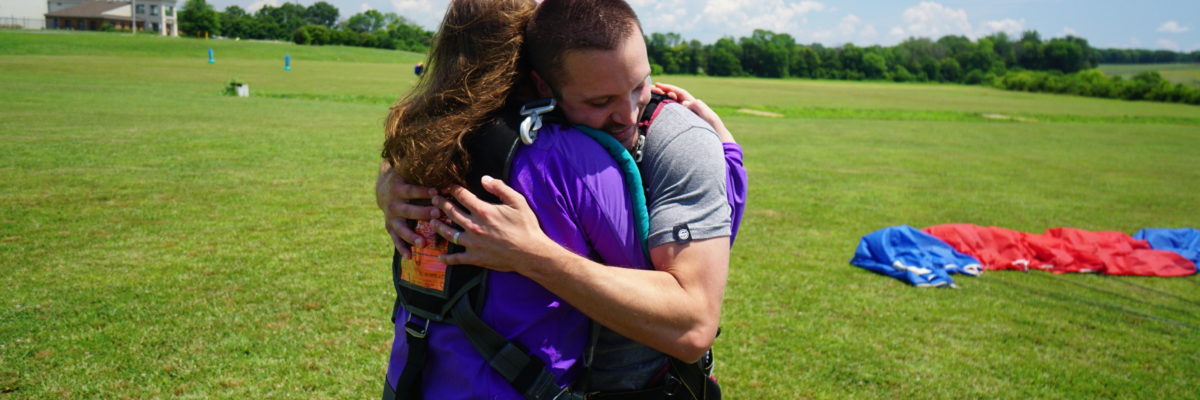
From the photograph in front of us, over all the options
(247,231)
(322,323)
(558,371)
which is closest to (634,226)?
(558,371)

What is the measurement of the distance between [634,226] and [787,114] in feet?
126

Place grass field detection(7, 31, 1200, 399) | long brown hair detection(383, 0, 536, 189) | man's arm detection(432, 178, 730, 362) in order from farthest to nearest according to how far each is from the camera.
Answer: grass field detection(7, 31, 1200, 399), long brown hair detection(383, 0, 536, 189), man's arm detection(432, 178, 730, 362)

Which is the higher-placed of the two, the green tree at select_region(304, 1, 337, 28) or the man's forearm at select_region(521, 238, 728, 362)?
the green tree at select_region(304, 1, 337, 28)

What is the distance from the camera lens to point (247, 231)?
826 cm

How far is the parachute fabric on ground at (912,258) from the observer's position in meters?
7.81

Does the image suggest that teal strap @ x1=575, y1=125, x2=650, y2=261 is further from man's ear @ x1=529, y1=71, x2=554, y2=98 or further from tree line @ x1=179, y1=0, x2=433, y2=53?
tree line @ x1=179, y1=0, x2=433, y2=53

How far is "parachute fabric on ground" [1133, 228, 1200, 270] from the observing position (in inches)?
372

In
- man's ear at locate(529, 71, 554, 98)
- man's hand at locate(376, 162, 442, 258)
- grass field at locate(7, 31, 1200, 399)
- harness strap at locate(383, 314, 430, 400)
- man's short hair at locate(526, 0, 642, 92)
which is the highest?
man's short hair at locate(526, 0, 642, 92)

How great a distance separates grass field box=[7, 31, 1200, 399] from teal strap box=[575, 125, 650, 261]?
3471 millimetres

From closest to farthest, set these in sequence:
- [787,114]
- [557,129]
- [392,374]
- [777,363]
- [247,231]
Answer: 1. [557,129]
2. [392,374]
3. [777,363]
4. [247,231]
5. [787,114]

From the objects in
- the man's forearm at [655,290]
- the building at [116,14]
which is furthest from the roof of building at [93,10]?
the man's forearm at [655,290]

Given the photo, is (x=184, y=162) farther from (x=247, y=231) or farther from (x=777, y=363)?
(x=777, y=363)

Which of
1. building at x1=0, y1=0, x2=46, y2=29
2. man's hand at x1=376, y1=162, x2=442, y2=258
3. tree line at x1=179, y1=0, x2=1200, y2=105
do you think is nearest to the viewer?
man's hand at x1=376, y1=162, x2=442, y2=258

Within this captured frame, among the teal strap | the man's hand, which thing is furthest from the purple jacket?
the man's hand
